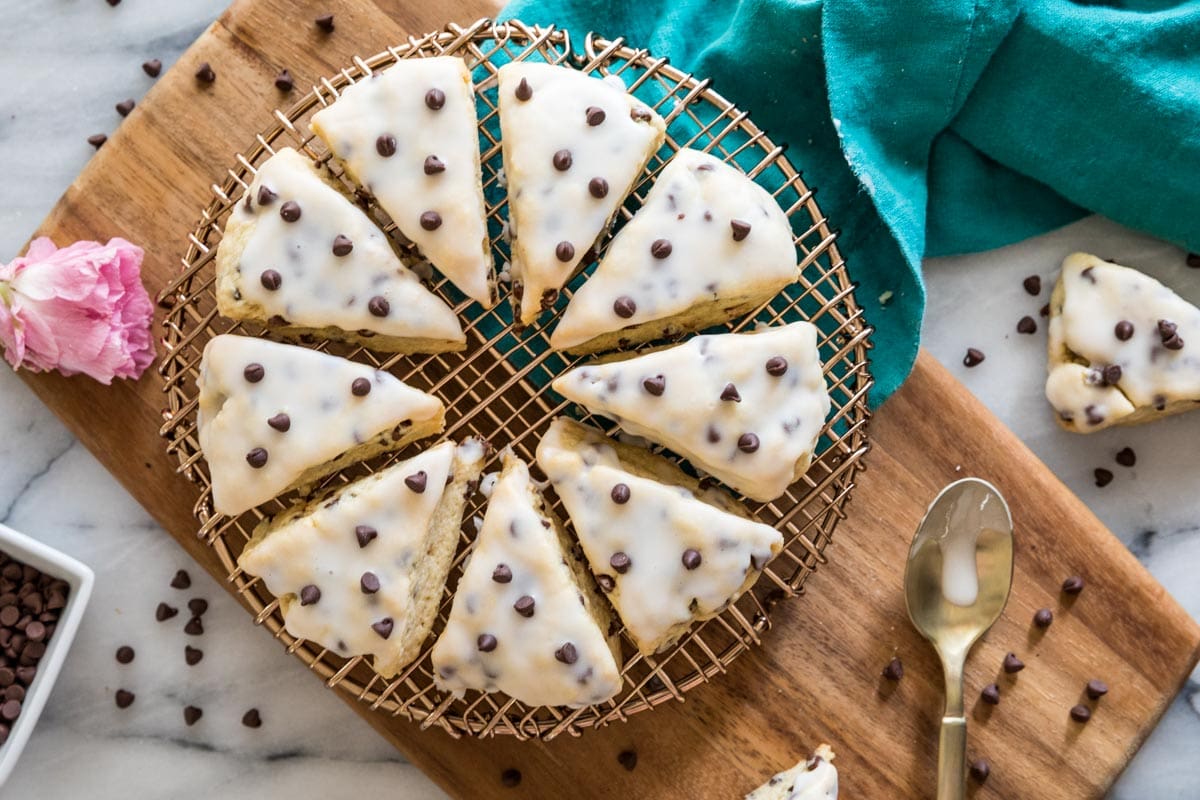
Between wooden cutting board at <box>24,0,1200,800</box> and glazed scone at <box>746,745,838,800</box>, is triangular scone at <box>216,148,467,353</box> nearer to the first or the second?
wooden cutting board at <box>24,0,1200,800</box>

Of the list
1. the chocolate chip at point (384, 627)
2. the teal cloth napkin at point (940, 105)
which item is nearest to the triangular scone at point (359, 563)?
the chocolate chip at point (384, 627)

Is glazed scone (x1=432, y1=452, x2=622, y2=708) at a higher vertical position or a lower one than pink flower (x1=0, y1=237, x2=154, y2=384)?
higher

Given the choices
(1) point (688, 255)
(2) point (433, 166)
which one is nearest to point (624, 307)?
(1) point (688, 255)

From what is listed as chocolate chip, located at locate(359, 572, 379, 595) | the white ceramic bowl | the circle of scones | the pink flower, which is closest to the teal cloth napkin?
the circle of scones

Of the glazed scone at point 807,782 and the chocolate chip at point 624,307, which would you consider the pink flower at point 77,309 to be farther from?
the glazed scone at point 807,782

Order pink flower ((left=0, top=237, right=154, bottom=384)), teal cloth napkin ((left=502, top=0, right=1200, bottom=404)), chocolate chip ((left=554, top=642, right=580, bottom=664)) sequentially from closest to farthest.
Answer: chocolate chip ((left=554, top=642, right=580, bottom=664)) < pink flower ((left=0, top=237, right=154, bottom=384)) < teal cloth napkin ((left=502, top=0, right=1200, bottom=404))

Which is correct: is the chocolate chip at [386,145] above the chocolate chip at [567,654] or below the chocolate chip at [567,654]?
above

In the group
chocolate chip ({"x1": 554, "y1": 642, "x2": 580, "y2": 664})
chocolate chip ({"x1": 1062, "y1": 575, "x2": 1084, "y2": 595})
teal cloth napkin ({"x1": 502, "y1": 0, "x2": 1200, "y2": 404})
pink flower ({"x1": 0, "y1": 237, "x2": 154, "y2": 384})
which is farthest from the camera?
chocolate chip ({"x1": 1062, "y1": 575, "x2": 1084, "y2": 595})
